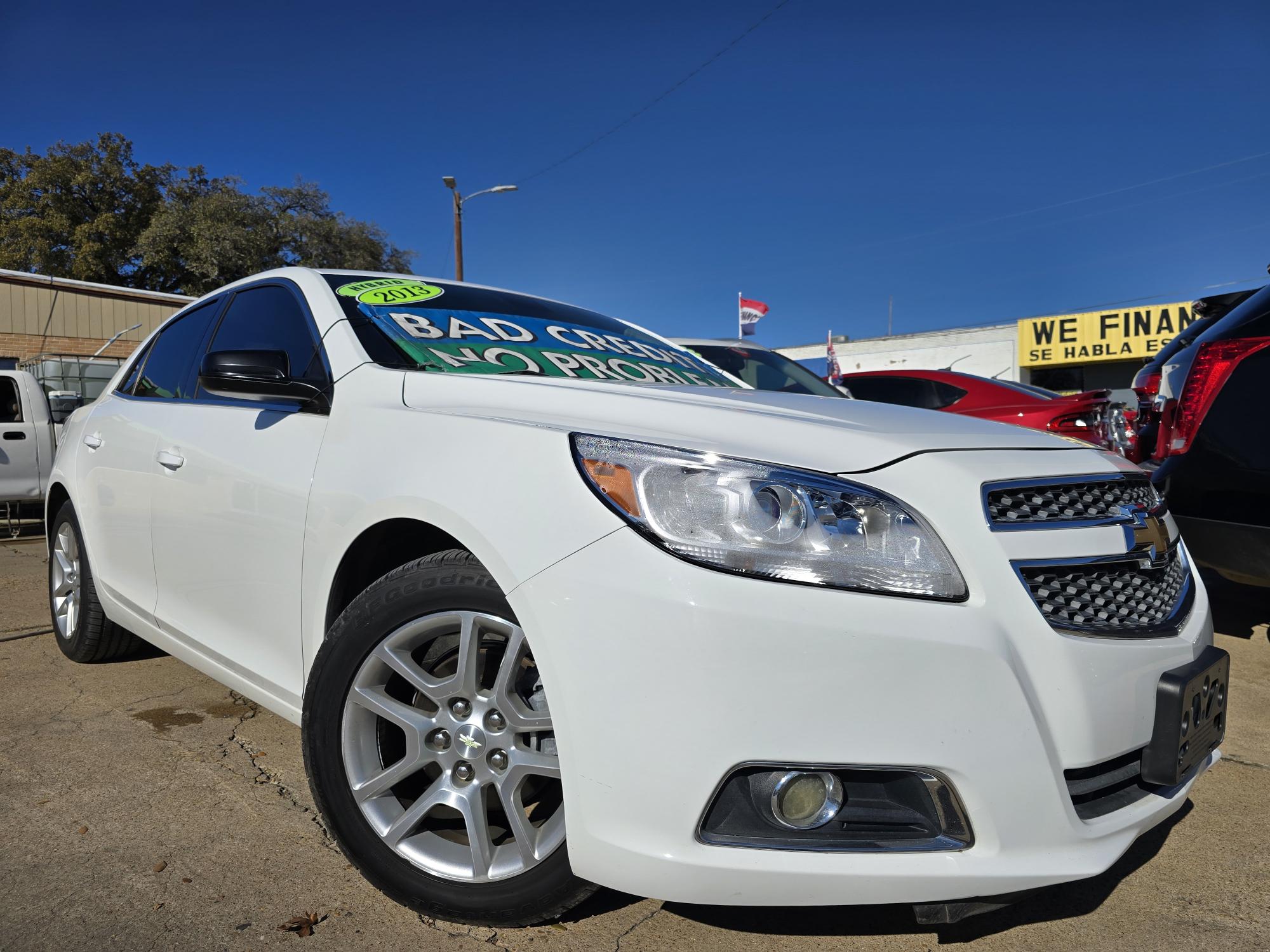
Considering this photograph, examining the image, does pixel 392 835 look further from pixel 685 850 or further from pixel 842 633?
pixel 842 633

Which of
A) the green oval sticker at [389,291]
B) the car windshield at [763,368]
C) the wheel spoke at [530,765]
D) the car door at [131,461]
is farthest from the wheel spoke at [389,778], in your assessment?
the car windshield at [763,368]

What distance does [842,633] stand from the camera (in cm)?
142

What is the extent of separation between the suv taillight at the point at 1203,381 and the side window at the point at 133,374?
159 inches

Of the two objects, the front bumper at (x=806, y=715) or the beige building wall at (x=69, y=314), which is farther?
the beige building wall at (x=69, y=314)

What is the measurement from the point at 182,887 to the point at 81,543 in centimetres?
204

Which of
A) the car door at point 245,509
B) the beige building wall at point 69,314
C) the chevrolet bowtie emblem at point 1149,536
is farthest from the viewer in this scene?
the beige building wall at point 69,314

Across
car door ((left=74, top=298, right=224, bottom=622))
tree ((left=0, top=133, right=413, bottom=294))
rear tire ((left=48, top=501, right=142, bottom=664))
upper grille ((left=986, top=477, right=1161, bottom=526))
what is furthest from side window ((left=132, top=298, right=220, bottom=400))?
tree ((left=0, top=133, right=413, bottom=294))

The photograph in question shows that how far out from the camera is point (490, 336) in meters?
2.60

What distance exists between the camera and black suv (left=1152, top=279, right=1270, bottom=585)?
3002 mm

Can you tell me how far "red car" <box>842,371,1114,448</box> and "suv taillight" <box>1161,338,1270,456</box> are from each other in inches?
49.6

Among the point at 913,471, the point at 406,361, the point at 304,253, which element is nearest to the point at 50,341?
the point at 304,253

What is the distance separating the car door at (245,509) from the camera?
7.18 feet

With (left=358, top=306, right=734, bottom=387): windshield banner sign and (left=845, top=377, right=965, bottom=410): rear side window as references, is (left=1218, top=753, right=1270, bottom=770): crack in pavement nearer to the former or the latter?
(left=358, top=306, right=734, bottom=387): windshield banner sign

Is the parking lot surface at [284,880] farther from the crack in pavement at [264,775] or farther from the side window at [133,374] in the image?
the side window at [133,374]
